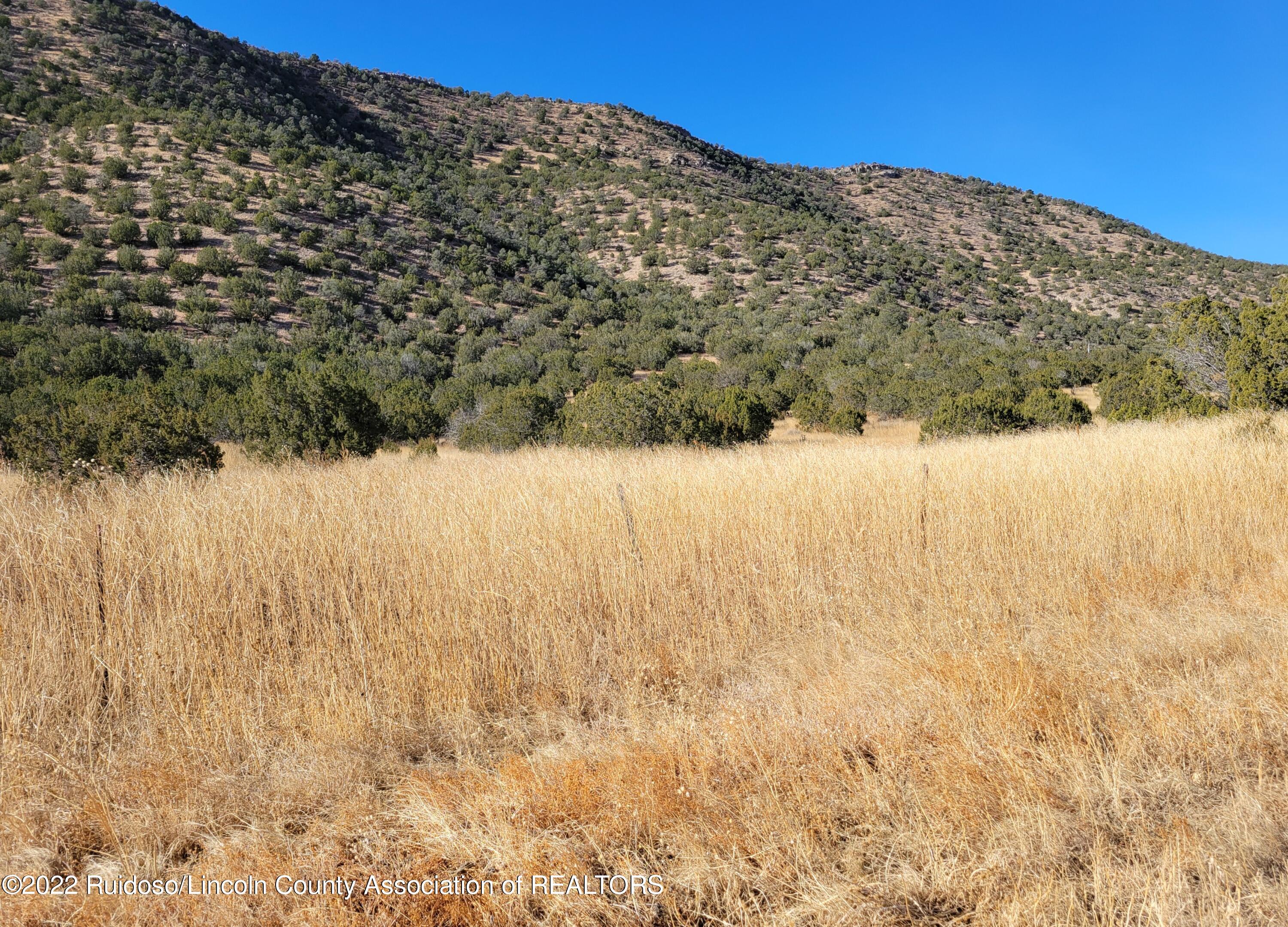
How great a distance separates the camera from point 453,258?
38.2 meters

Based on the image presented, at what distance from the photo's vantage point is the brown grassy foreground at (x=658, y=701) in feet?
6.55

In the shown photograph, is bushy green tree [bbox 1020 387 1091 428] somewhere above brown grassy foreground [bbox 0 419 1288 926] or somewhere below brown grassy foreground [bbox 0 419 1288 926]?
above

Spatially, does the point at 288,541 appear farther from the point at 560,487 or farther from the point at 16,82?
the point at 16,82

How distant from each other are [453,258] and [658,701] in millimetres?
39287

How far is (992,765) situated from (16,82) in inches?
2185

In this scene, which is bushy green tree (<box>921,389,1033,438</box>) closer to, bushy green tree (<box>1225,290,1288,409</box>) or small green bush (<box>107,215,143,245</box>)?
bushy green tree (<box>1225,290,1288,409</box>)

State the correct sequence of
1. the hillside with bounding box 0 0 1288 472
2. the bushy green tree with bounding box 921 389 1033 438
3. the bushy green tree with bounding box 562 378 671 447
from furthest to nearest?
the hillside with bounding box 0 0 1288 472 < the bushy green tree with bounding box 921 389 1033 438 < the bushy green tree with bounding box 562 378 671 447

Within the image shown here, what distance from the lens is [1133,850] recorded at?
2049 millimetres

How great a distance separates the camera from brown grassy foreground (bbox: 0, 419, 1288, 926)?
200 centimetres

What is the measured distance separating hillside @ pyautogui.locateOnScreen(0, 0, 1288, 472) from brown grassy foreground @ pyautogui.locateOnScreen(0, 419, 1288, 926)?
10.7 m

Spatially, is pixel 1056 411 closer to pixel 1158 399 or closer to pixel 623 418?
→ pixel 1158 399

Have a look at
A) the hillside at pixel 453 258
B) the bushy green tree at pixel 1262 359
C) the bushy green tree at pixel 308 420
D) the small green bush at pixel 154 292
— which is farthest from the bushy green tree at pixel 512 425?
the small green bush at pixel 154 292

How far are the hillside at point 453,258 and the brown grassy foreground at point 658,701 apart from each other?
35.2 ft

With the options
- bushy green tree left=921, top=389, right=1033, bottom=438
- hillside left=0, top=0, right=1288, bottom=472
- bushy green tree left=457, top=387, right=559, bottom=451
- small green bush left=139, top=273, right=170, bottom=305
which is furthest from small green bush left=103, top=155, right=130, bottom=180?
bushy green tree left=921, top=389, right=1033, bottom=438
